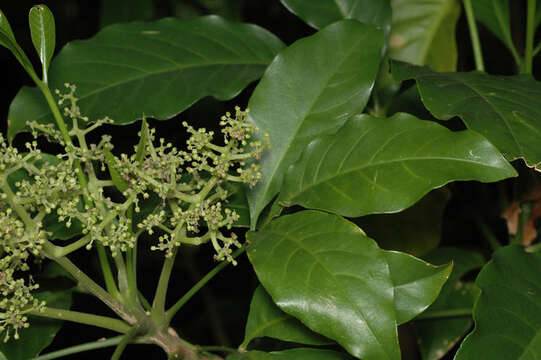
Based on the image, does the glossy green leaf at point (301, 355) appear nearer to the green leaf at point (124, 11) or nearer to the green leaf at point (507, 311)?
the green leaf at point (507, 311)

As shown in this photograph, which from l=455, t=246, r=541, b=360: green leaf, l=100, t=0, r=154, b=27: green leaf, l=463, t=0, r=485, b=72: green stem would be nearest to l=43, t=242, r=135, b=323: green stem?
l=455, t=246, r=541, b=360: green leaf

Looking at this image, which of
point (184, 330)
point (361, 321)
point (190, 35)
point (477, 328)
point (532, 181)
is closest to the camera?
point (361, 321)

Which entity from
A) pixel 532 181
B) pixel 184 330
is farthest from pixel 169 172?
pixel 184 330

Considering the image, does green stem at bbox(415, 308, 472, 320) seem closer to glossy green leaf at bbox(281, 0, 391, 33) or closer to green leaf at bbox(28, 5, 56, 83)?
glossy green leaf at bbox(281, 0, 391, 33)

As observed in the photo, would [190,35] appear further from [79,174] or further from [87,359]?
[87,359]

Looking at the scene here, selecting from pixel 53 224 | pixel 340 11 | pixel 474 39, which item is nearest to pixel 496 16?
pixel 474 39

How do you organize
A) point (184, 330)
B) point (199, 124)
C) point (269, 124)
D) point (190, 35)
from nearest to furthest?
point (269, 124) < point (190, 35) < point (199, 124) < point (184, 330)
